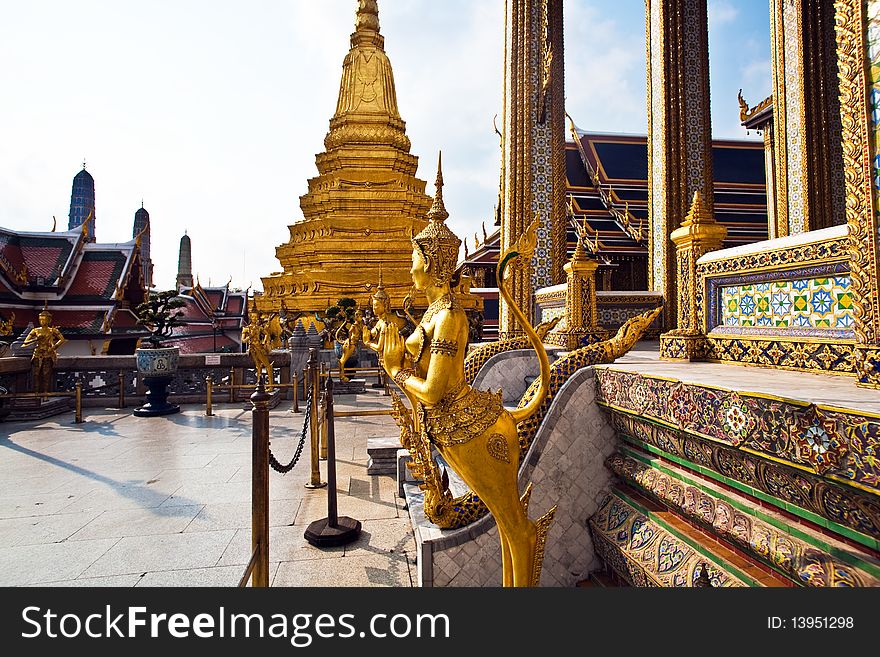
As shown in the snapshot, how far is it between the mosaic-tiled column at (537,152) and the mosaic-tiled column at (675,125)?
1942 mm

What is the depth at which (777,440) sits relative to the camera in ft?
5.88

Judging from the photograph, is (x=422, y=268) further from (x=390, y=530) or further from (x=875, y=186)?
(x=390, y=530)

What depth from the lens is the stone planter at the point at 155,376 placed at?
9.41 m

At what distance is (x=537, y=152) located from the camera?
8.99 m

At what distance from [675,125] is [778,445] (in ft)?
21.7

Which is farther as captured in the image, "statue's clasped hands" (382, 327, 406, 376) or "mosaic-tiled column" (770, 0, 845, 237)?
"mosaic-tiled column" (770, 0, 845, 237)

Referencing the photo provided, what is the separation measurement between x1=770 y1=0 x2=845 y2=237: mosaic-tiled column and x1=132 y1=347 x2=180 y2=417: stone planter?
11.3m

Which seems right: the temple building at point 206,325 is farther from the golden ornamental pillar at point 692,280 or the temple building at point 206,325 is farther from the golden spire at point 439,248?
the golden spire at point 439,248

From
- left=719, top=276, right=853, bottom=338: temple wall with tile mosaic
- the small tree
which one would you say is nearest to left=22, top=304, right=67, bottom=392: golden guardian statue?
the small tree

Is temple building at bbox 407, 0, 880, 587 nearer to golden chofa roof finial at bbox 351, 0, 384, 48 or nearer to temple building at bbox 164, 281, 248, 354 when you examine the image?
golden chofa roof finial at bbox 351, 0, 384, 48

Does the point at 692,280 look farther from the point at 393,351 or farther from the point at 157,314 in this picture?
the point at 157,314

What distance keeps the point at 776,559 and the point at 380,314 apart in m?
1.91

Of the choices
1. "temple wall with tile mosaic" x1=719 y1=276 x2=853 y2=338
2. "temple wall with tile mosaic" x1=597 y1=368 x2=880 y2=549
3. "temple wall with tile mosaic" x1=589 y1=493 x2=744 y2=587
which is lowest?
"temple wall with tile mosaic" x1=589 y1=493 x2=744 y2=587

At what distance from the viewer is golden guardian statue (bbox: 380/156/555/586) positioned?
2.03 m
